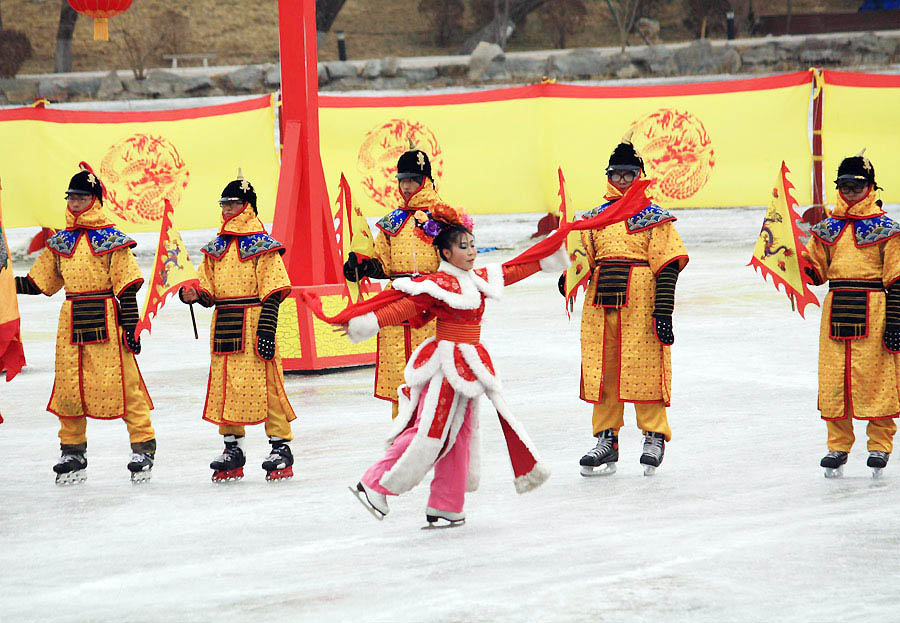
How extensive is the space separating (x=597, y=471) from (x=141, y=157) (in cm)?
957

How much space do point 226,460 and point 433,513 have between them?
1370 mm

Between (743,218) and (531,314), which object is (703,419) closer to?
(531,314)

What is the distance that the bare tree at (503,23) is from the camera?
99.3 ft

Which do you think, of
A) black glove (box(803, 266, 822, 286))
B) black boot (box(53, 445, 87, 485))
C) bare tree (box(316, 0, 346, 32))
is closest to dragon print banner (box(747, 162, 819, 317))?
black glove (box(803, 266, 822, 286))

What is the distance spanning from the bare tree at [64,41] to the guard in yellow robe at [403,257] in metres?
24.7

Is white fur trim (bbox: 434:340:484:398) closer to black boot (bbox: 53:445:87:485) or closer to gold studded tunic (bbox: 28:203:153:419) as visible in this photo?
gold studded tunic (bbox: 28:203:153:419)

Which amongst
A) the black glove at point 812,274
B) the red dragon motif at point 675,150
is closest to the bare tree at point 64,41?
the red dragon motif at point 675,150

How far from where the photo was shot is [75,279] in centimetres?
598

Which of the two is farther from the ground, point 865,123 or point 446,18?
point 446,18

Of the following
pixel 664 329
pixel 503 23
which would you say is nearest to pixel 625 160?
pixel 664 329

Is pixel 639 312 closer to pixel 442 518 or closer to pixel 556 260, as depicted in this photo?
pixel 556 260

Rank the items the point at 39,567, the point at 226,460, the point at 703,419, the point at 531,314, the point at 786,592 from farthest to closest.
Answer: the point at 531,314 → the point at 703,419 → the point at 226,460 → the point at 39,567 → the point at 786,592

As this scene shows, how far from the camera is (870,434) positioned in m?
5.85

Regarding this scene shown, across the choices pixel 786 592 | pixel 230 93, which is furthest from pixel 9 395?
pixel 230 93
